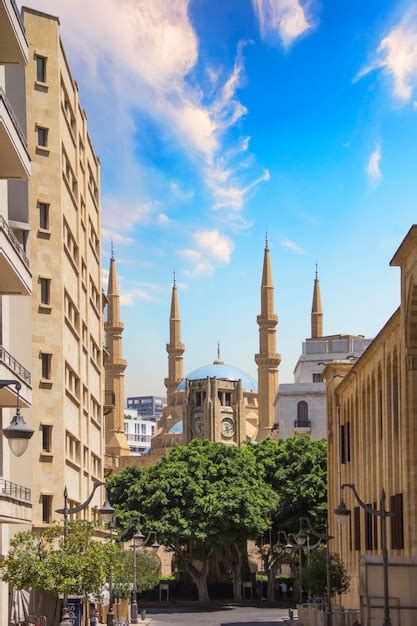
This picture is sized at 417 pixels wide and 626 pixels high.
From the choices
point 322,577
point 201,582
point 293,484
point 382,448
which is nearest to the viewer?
point 382,448

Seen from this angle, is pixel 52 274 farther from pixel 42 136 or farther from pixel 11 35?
pixel 11 35

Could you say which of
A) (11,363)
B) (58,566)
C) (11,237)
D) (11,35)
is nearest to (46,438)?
(58,566)

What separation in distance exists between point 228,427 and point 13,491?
119287 millimetres

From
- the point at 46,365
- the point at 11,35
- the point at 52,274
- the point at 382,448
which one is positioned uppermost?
the point at 11,35

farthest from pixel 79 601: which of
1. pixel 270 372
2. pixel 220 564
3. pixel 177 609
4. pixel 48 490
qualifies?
pixel 270 372

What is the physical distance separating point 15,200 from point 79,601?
40.1 feet

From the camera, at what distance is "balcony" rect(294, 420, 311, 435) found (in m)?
104

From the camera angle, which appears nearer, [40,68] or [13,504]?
[13,504]

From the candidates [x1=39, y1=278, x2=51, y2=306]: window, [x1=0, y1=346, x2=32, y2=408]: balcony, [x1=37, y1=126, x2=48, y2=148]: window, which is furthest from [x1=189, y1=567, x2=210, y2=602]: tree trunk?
[x1=0, y1=346, x2=32, y2=408]: balcony

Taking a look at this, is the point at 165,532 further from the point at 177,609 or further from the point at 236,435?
the point at 236,435

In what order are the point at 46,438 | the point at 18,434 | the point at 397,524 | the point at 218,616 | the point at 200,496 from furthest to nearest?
the point at 200,496, the point at 218,616, the point at 46,438, the point at 397,524, the point at 18,434

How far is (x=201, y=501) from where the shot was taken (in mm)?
74688

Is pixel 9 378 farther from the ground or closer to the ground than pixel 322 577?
farther from the ground

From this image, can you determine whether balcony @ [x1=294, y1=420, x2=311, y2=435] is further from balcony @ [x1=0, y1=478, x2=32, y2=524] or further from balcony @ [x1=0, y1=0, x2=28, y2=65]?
balcony @ [x1=0, y1=0, x2=28, y2=65]
